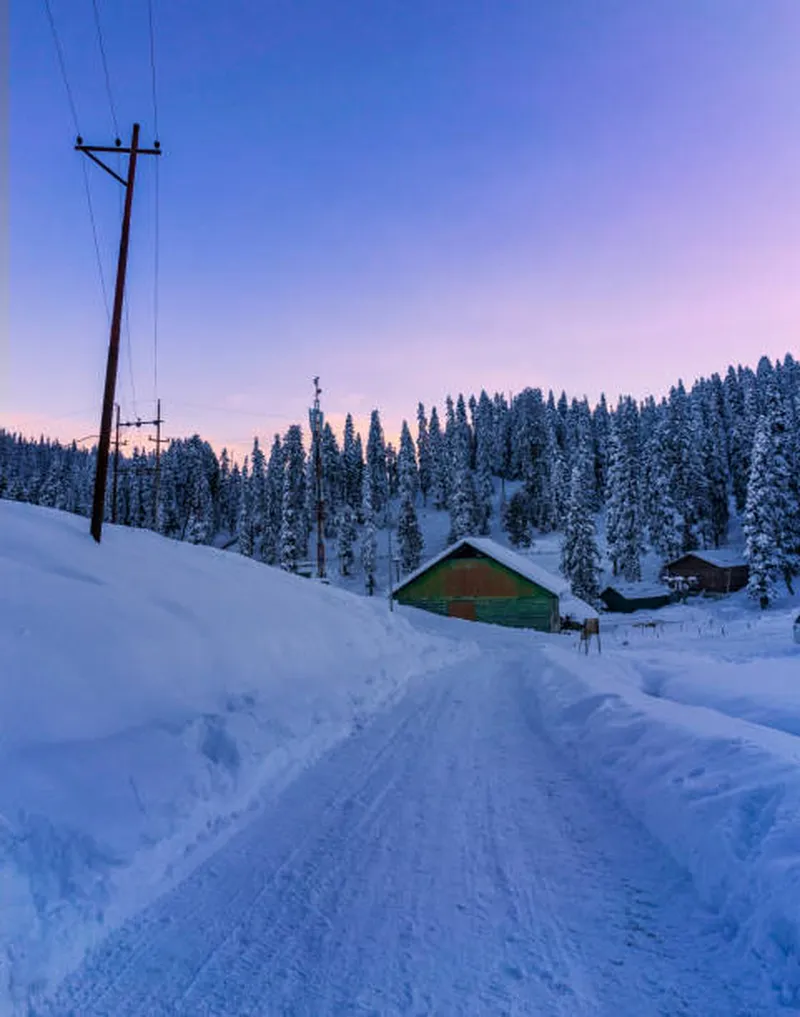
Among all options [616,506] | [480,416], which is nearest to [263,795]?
[616,506]

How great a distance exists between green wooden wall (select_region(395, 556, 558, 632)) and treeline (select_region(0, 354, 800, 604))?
59.0 feet

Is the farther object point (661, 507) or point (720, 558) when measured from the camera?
point (661, 507)

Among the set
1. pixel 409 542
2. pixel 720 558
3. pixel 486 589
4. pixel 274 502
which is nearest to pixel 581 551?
A: pixel 720 558

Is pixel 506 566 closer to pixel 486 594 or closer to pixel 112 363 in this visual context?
pixel 486 594

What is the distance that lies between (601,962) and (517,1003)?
0.67 m

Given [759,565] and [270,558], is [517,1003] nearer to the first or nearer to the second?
[759,565]

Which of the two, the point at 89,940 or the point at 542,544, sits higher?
the point at 542,544

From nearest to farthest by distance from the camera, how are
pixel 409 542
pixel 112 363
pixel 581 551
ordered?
pixel 112 363 < pixel 581 551 < pixel 409 542

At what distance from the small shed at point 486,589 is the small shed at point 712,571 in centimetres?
2550

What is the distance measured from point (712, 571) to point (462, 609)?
3324 cm

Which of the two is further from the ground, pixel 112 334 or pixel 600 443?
pixel 600 443

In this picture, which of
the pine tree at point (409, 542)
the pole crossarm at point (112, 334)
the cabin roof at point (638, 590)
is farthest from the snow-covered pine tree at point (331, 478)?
the pole crossarm at point (112, 334)

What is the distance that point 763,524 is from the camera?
1849 inches

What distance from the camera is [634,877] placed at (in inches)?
173
